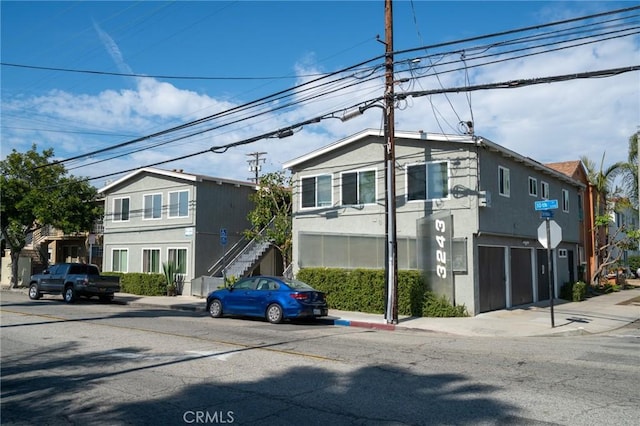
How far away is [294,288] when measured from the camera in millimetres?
16703

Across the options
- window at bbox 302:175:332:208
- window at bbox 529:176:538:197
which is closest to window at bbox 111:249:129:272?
window at bbox 302:175:332:208

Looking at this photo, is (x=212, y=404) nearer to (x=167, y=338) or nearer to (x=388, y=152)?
(x=167, y=338)

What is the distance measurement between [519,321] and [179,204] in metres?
18.8

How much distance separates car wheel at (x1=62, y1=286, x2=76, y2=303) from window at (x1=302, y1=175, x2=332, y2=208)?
10.9 metres

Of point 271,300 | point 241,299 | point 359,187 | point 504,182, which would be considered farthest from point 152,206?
point 504,182

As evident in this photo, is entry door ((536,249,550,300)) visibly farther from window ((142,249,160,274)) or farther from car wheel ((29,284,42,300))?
Answer: car wheel ((29,284,42,300))

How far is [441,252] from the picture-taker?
19266 millimetres

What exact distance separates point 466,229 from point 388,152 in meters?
4.45

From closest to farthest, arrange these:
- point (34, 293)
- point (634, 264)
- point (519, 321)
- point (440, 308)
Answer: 1. point (519, 321)
2. point (440, 308)
3. point (34, 293)
4. point (634, 264)

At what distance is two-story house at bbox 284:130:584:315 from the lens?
19.2 meters

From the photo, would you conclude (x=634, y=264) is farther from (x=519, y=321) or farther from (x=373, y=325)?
(x=373, y=325)

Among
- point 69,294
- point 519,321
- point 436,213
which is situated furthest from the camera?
point 69,294

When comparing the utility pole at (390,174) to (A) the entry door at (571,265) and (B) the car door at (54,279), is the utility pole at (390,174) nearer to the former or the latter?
(B) the car door at (54,279)

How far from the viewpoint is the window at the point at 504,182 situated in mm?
20969
